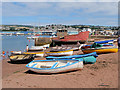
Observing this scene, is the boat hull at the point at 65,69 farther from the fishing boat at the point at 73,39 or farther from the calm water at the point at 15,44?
the calm water at the point at 15,44

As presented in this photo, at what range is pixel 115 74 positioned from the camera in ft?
34.6

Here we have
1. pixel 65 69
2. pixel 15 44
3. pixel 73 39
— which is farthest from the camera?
pixel 15 44

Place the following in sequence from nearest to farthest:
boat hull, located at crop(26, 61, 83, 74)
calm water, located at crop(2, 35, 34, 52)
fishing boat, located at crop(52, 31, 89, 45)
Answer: boat hull, located at crop(26, 61, 83, 74), fishing boat, located at crop(52, 31, 89, 45), calm water, located at crop(2, 35, 34, 52)

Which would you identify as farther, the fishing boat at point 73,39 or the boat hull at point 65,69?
the fishing boat at point 73,39

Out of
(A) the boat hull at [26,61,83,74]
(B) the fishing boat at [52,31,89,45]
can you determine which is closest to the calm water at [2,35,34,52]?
(B) the fishing boat at [52,31,89,45]

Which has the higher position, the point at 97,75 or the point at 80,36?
the point at 80,36

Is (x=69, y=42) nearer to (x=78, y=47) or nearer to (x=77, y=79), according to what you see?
(x=78, y=47)

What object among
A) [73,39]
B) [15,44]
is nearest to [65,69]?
[73,39]

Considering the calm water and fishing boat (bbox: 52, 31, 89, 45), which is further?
the calm water

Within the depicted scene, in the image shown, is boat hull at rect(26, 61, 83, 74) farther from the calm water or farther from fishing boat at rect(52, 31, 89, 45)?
the calm water

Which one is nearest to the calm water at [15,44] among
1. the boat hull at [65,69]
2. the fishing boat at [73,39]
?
the fishing boat at [73,39]

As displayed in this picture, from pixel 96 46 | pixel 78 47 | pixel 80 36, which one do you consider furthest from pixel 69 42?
pixel 96 46

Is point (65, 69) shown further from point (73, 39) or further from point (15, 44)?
point (15, 44)

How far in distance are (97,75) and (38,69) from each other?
481 cm
